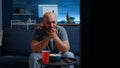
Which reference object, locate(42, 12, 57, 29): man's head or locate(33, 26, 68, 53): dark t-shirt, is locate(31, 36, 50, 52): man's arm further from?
locate(42, 12, 57, 29): man's head

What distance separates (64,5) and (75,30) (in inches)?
152

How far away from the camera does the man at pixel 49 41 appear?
2.51m

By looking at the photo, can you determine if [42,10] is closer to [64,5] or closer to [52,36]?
[64,5]

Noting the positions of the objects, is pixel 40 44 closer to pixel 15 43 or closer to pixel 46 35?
pixel 46 35

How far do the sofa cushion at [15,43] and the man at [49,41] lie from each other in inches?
20.9

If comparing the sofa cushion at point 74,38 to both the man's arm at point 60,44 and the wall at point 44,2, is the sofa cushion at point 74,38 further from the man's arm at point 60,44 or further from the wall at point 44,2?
the wall at point 44,2

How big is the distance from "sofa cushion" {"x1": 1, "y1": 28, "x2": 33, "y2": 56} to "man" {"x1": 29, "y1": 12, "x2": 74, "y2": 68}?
531 millimetres

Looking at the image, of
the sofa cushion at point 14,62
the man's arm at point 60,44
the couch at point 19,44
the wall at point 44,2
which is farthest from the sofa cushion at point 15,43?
the wall at point 44,2

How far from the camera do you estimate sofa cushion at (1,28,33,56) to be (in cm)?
314
